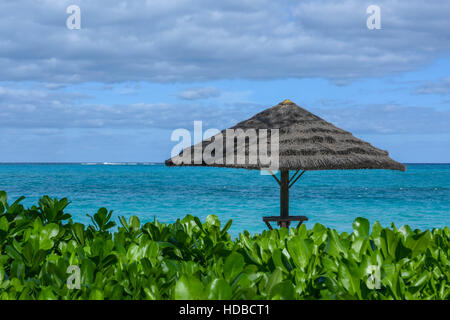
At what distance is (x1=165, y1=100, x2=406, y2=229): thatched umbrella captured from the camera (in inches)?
288

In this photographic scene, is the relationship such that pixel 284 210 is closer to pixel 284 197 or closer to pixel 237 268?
pixel 284 197

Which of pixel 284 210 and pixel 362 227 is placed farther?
pixel 284 210

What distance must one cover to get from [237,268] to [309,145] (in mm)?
5453

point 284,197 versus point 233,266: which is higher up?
point 233,266

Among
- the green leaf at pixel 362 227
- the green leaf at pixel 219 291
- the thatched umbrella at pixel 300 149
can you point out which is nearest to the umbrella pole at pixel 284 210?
the thatched umbrella at pixel 300 149

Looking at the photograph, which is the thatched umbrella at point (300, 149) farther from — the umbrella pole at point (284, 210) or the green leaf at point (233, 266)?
the green leaf at point (233, 266)

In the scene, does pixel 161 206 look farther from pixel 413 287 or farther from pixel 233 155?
pixel 413 287

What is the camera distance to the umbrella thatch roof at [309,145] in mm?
7324

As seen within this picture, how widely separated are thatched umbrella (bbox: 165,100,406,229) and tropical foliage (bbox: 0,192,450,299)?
3.77 metres

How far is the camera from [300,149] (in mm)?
7453


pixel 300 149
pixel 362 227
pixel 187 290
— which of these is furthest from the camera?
pixel 300 149

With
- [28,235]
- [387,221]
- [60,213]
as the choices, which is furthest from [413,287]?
[387,221]

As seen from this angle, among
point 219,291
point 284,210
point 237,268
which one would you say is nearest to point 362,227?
point 237,268

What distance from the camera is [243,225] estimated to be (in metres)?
20.6
